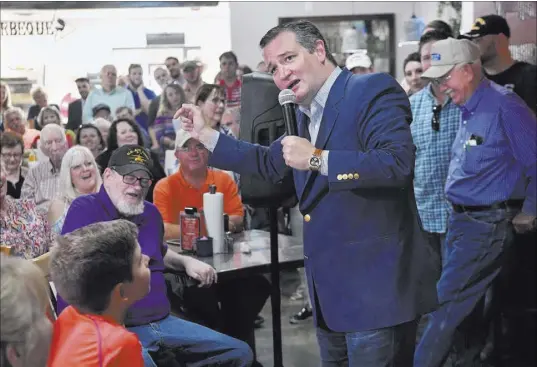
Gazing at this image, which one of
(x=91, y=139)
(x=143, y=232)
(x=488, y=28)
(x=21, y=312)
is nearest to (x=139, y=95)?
(x=91, y=139)

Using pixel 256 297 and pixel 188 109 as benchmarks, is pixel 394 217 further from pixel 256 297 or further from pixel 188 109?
pixel 256 297

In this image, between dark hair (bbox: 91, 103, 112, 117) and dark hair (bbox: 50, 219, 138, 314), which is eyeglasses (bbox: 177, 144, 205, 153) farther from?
dark hair (bbox: 91, 103, 112, 117)

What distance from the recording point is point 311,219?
2.17m

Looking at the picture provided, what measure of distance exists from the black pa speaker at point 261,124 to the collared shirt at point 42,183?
198 centimetres

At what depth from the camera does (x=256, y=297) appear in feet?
12.6

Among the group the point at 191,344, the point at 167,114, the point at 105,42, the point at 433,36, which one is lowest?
the point at 191,344

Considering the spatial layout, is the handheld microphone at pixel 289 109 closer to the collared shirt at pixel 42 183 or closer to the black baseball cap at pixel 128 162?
the black baseball cap at pixel 128 162

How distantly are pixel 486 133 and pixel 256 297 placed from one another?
1.39 m

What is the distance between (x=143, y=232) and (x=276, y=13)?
21.0ft

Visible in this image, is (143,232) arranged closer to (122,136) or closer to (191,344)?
(191,344)

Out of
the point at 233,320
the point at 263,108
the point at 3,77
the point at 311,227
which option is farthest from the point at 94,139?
the point at 3,77

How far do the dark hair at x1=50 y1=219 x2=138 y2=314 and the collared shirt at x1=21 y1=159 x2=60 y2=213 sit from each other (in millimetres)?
2727

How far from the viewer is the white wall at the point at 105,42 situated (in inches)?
379

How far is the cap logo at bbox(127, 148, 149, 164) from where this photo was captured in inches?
123
